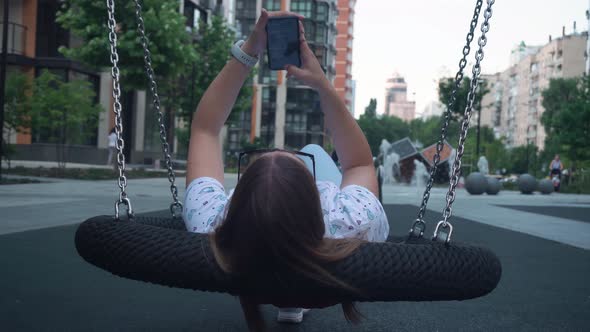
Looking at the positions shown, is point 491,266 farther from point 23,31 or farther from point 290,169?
point 23,31

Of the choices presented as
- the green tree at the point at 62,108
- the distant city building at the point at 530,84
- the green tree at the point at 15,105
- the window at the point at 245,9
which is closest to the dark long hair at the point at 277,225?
the green tree at the point at 15,105

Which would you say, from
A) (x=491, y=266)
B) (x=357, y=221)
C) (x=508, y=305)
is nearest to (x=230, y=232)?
(x=357, y=221)

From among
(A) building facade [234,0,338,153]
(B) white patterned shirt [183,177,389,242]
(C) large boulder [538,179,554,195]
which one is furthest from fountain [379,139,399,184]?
(A) building facade [234,0,338,153]

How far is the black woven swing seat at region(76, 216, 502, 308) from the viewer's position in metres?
2.14

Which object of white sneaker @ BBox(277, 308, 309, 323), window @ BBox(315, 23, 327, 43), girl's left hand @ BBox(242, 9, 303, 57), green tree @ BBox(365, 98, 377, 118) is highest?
window @ BBox(315, 23, 327, 43)

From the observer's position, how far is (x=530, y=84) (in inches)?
4237

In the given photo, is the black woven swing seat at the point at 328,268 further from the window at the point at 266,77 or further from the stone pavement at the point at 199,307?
the window at the point at 266,77

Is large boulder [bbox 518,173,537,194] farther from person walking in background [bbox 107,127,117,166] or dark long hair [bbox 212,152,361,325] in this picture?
dark long hair [bbox 212,152,361,325]

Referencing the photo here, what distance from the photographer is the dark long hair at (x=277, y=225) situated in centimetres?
200

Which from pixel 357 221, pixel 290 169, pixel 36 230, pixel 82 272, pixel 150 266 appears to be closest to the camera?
pixel 290 169

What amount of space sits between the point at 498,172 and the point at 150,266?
91.1 m

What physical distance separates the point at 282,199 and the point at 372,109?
109469 mm

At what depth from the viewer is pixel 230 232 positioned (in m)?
2.11

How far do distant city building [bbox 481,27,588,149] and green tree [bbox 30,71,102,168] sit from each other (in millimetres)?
62188
